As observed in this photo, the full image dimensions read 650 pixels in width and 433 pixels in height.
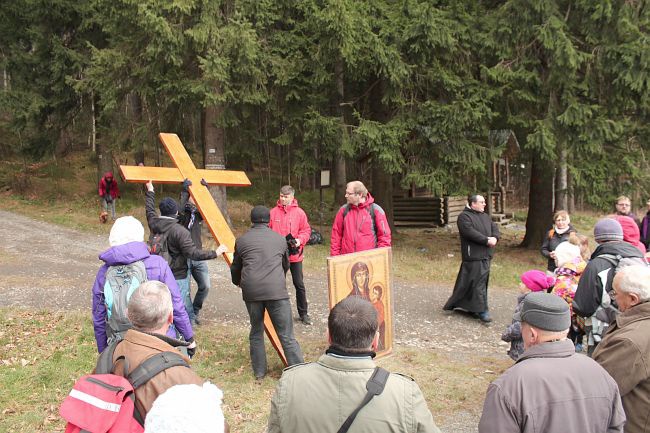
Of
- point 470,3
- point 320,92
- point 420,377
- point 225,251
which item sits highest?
point 470,3

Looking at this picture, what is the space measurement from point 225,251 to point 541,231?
40.3 feet

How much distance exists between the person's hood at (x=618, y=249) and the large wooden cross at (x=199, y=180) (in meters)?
3.10

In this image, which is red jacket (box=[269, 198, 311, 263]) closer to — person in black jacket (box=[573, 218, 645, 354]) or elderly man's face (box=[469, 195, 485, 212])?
elderly man's face (box=[469, 195, 485, 212])

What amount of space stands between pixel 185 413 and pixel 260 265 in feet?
11.4

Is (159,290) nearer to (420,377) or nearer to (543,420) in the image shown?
(543,420)

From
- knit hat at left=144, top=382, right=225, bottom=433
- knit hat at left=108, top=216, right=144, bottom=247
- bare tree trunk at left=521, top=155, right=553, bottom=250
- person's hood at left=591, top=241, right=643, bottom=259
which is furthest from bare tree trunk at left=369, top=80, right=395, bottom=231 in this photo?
knit hat at left=144, top=382, right=225, bottom=433

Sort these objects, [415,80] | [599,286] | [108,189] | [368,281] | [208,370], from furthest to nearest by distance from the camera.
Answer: [108,189], [415,80], [208,370], [368,281], [599,286]

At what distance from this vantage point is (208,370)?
5.96 metres

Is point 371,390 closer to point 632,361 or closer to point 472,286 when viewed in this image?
point 632,361

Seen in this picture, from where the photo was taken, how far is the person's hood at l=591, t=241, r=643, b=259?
171 inches

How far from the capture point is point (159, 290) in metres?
2.92

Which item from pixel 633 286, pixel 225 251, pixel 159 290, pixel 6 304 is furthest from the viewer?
pixel 6 304

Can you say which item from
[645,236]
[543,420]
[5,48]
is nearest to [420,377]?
[543,420]

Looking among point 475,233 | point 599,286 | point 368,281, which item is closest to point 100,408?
point 599,286
